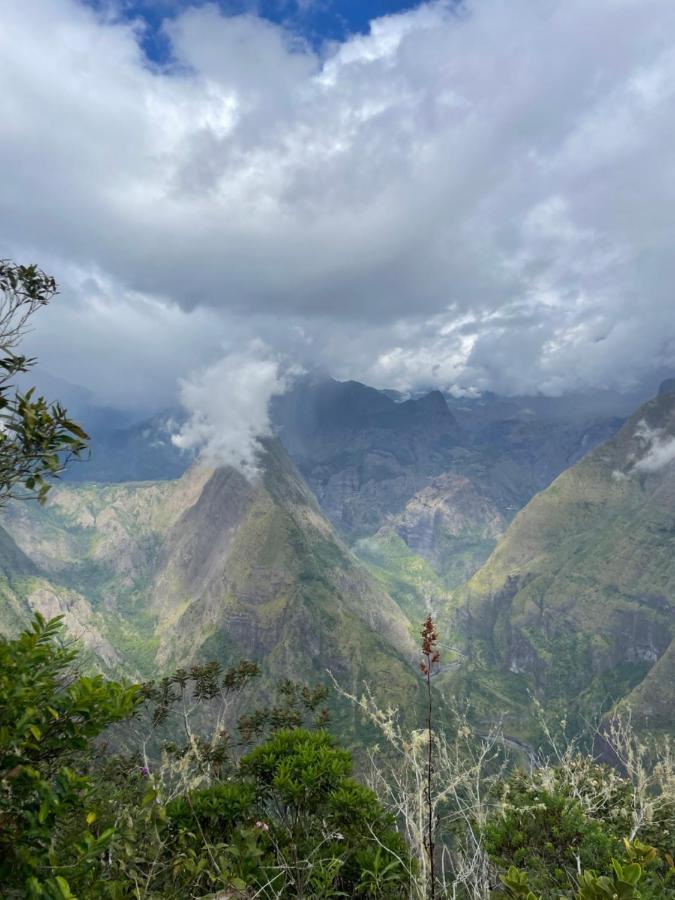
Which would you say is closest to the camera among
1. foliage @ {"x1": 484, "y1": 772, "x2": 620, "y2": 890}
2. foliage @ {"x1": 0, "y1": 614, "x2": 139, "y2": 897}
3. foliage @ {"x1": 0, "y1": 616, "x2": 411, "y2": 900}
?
foliage @ {"x1": 0, "y1": 614, "x2": 139, "y2": 897}

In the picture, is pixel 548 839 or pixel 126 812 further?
pixel 548 839

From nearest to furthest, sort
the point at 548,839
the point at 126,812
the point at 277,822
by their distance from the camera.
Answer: the point at 126,812 → the point at 548,839 → the point at 277,822

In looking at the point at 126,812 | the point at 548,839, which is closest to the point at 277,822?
the point at 548,839

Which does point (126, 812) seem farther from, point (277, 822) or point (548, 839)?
point (548, 839)

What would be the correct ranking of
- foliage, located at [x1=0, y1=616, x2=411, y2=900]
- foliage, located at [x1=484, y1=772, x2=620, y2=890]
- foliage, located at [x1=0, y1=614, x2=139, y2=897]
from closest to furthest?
→ foliage, located at [x1=0, y1=614, x2=139, y2=897]
foliage, located at [x1=0, y1=616, x2=411, y2=900]
foliage, located at [x1=484, y1=772, x2=620, y2=890]

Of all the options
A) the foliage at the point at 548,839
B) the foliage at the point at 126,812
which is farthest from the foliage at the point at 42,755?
the foliage at the point at 548,839

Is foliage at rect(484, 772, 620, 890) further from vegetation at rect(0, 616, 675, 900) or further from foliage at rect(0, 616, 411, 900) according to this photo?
foliage at rect(0, 616, 411, 900)

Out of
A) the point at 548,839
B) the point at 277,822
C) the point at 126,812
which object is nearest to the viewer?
the point at 126,812

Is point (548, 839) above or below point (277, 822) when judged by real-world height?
above

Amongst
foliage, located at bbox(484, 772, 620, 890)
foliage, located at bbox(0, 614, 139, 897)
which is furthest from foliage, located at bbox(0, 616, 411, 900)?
foliage, located at bbox(484, 772, 620, 890)

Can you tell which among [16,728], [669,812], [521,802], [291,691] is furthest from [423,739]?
[291,691]

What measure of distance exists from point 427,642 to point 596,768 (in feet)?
67.1

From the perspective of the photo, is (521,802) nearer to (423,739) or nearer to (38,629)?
(423,739)

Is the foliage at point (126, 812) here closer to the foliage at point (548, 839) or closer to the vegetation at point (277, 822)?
the vegetation at point (277, 822)
